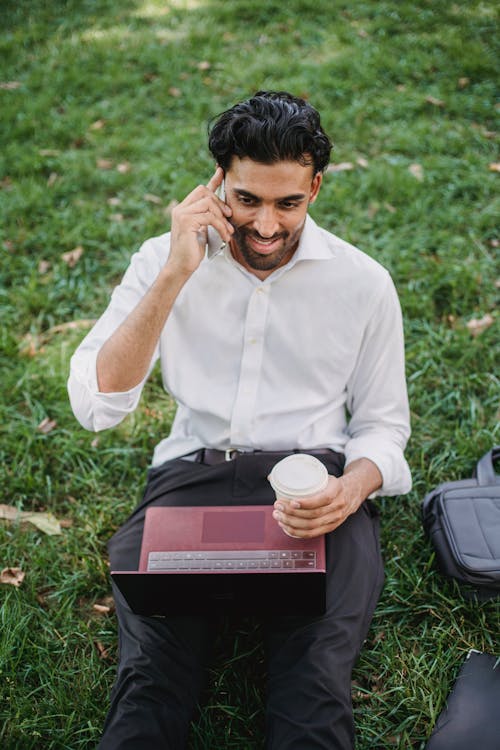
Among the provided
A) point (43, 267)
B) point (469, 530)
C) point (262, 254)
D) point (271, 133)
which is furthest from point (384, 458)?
point (43, 267)

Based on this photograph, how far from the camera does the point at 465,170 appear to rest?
195 inches

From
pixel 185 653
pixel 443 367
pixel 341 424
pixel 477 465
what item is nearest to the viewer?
pixel 185 653

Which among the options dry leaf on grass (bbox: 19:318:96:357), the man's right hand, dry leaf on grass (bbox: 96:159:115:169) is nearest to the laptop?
the man's right hand

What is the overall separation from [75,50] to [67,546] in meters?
5.42

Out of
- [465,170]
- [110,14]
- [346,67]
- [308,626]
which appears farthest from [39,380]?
[110,14]

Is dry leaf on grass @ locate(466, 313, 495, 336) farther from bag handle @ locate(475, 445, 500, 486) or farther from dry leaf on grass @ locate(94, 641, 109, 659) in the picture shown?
dry leaf on grass @ locate(94, 641, 109, 659)

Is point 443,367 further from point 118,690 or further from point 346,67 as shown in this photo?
point 346,67

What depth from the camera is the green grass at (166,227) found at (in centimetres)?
260

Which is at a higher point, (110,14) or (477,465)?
(110,14)

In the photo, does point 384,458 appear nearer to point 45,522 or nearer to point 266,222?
point 266,222

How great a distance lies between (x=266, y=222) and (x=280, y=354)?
0.53 meters

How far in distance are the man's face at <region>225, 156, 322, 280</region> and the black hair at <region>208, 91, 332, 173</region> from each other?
0.03m

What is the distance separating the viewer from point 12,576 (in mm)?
2973

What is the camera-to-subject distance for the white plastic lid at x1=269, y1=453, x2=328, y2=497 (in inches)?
78.3
